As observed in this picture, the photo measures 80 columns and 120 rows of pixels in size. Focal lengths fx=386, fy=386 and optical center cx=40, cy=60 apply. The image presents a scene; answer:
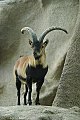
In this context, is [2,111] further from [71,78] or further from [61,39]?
[61,39]

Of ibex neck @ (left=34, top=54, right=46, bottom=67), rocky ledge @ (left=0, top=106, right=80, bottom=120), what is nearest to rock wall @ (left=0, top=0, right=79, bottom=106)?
ibex neck @ (left=34, top=54, right=46, bottom=67)

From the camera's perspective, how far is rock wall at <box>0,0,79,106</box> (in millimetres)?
3822

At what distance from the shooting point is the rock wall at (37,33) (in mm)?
3822

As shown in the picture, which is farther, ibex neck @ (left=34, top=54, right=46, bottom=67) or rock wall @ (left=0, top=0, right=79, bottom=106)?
rock wall @ (left=0, top=0, right=79, bottom=106)

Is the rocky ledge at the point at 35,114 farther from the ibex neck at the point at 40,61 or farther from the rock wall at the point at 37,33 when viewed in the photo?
the rock wall at the point at 37,33

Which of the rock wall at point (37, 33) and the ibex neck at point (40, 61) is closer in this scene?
the ibex neck at point (40, 61)

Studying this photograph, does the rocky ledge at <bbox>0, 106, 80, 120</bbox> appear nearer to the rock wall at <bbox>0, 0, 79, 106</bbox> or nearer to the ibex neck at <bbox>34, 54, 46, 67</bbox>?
the ibex neck at <bbox>34, 54, 46, 67</bbox>

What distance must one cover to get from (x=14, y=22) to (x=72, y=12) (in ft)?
2.79

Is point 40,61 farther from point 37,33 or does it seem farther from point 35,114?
point 37,33

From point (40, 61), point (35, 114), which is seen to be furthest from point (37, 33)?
point (35, 114)

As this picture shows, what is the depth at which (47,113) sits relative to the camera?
264 cm

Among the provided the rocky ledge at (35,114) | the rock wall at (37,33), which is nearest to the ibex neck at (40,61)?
the rocky ledge at (35,114)

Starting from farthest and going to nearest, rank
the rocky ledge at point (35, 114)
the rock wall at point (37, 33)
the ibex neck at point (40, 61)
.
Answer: the rock wall at point (37, 33)
the ibex neck at point (40, 61)
the rocky ledge at point (35, 114)

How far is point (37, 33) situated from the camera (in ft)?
14.0
